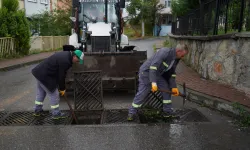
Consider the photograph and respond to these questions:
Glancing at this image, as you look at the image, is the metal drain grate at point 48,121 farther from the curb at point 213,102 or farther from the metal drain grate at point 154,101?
the curb at point 213,102

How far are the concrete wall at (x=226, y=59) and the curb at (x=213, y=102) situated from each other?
896 millimetres

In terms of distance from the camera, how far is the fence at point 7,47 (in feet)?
48.2

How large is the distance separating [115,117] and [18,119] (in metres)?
1.91

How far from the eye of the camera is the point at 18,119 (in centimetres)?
567

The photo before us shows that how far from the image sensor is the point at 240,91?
6.65m

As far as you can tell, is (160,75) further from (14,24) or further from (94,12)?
(14,24)

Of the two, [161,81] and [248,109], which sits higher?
[161,81]

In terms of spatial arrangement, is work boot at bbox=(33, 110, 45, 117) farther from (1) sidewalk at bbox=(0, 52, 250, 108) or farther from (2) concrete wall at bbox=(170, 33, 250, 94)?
(2) concrete wall at bbox=(170, 33, 250, 94)

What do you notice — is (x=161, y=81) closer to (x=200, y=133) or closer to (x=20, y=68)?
(x=200, y=133)

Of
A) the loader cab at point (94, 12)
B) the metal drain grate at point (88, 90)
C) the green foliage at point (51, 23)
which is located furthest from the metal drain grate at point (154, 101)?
the green foliage at point (51, 23)

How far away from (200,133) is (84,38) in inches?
213

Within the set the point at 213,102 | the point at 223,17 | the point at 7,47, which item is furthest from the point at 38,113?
the point at 7,47

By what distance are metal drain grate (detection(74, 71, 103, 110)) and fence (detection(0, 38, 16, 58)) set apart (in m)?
9.82

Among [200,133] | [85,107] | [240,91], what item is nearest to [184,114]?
[200,133]
